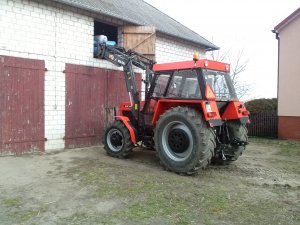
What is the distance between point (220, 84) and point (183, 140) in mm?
1583

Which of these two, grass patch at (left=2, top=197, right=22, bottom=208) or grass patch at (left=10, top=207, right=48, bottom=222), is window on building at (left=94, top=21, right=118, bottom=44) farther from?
grass patch at (left=10, top=207, right=48, bottom=222)

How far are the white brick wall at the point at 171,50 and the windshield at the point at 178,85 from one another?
16.5 ft

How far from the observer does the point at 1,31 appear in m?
8.30

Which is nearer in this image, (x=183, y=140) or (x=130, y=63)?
(x=183, y=140)

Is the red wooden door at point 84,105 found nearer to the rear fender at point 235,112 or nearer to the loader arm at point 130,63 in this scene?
the loader arm at point 130,63

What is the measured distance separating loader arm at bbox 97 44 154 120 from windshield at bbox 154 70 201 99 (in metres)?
0.58

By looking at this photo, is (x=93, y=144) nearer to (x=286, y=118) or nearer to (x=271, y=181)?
(x=271, y=181)

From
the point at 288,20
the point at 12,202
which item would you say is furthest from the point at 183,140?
the point at 288,20

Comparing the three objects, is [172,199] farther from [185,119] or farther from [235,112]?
[235,112]

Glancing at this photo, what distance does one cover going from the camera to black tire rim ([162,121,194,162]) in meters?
7.06

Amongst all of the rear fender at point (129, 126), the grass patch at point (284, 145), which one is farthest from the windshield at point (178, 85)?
the grass patch at point (284, 145)

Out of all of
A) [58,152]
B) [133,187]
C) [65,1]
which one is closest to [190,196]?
[133,187]

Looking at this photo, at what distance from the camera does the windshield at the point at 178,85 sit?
23.9 ft

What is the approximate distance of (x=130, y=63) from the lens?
9.30 m
